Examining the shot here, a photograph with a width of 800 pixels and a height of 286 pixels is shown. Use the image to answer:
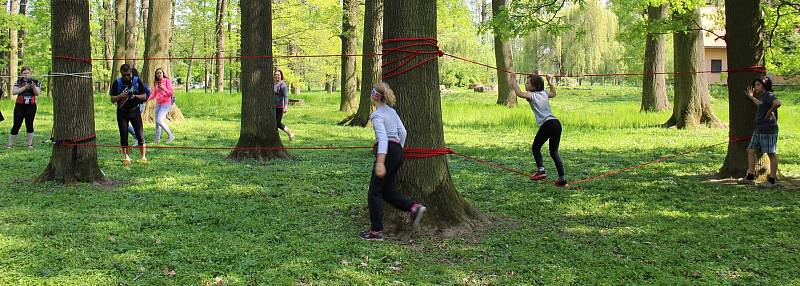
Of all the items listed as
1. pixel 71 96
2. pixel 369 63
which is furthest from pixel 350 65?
pixel 71 96

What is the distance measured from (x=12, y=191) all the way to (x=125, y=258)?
3454 mm

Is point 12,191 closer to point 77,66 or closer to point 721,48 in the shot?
point 77,66

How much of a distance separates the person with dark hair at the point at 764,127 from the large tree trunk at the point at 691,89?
7.98 metres

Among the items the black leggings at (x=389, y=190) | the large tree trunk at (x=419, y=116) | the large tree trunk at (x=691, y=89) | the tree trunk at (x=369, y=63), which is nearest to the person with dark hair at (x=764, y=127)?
the large tree trunk at (x=419, y=116)

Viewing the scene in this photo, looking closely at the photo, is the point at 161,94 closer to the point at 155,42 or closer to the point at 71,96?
the point at 71,96

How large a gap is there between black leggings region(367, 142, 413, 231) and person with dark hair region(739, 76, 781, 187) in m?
5.36

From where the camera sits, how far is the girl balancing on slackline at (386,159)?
562cm

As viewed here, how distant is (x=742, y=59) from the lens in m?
8.86

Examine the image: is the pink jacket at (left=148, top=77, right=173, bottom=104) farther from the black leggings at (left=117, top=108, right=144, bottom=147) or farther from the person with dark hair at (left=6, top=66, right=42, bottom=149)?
the person with dark hair at (left=6, top=66, right=42, bottom=149)

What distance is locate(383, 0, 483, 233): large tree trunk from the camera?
20.2ft

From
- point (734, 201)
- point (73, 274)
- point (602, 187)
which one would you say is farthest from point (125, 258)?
point (734, 201)

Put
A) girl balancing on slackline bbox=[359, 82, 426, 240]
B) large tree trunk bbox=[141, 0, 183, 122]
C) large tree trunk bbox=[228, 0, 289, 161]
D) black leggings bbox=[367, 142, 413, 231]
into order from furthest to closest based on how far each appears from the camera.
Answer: large tree trunk bbox=[141, 0, 183, 122] < large tree trunk bbox=[228, 0, 289, 161] < black leggings bbox=[367, 142, 413, 231] < girl balancing on slackline bbox=[359, 82, 426, 240]

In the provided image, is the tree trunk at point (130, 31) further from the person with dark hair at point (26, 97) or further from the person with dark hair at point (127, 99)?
the person with dark hair at point (127, 99)

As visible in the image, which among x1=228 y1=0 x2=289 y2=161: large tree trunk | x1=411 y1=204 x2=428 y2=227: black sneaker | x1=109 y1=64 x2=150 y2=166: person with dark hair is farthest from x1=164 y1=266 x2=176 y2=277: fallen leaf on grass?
x1=228 y1=0 x2=289 y2=161: large tree trunk
